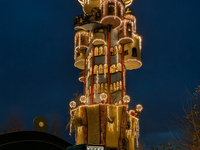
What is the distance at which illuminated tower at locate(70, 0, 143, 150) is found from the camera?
87.4 feet

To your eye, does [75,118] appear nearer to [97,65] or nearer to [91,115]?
→ [91,115]

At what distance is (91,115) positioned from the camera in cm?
2694

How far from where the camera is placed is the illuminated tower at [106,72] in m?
26.6

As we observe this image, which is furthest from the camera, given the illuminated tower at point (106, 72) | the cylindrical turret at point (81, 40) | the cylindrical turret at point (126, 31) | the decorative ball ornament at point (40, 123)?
the cylindrical turret at point (81, 40)

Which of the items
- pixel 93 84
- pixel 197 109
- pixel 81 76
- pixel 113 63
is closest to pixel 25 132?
pixel 197 109

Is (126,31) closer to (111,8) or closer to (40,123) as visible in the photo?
(111,8)

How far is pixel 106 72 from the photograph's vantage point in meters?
31.0

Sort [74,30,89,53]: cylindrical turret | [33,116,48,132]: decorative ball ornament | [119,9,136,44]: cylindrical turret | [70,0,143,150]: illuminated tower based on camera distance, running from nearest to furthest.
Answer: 1. [33,116,48,132]: decorative ball ornament
2. [70,0,143,150]: illuminated tower
3. [119,9,136,44]: cylindrical turret
4. [74,30,89,53]: cylindrical turret

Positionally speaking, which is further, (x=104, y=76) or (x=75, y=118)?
(x=104, y=76)

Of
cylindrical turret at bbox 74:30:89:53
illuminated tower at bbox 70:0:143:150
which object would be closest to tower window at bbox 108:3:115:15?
illuminated tower at bbox 70:0:143:150

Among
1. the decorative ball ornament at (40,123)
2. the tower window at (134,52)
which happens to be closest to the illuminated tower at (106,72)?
the tower window at (134,52)

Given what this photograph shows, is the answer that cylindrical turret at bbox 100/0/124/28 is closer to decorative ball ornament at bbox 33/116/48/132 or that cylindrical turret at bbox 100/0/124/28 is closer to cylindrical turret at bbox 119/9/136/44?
cylindrical turret at bbox 119/9/136/44

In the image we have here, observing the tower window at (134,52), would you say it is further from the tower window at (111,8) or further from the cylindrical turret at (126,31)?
the tower window at (111,8)

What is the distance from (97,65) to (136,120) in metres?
8.59
